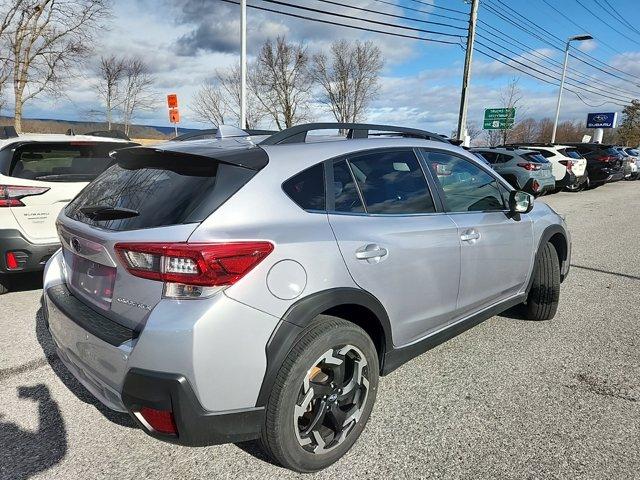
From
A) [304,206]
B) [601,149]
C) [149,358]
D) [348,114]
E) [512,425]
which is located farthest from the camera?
[348,114]

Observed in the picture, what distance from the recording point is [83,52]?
55.4ft

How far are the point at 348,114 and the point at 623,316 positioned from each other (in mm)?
38772

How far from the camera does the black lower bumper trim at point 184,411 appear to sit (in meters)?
Answer: 1.85

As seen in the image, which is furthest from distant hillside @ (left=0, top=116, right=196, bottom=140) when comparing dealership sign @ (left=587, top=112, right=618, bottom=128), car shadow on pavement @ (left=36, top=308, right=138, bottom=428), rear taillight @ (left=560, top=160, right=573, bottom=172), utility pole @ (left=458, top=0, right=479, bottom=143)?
dealership sign @ (left=587, top=112, right=618, bottom=128)

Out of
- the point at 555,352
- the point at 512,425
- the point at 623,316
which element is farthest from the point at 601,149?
the point at 512,425

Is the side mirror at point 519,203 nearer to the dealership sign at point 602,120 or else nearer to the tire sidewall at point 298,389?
the tire sidewall at point 298,389

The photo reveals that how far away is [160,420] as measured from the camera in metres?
1.93

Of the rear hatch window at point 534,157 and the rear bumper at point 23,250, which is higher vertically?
the rear hatch window at point 534,157

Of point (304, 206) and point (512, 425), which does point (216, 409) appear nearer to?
point (304, 206)

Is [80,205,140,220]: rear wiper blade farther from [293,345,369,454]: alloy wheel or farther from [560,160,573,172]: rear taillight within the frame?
[560,160,573,172]: rear taillight

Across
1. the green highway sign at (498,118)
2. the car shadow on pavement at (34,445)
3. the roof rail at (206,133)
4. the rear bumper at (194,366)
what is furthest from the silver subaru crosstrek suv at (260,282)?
the green highway sign at (498,118)

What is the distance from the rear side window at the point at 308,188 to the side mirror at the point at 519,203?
5.98 ft

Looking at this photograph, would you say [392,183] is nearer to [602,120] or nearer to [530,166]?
[530,166]

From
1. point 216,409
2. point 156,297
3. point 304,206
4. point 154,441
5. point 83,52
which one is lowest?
point 154,441
